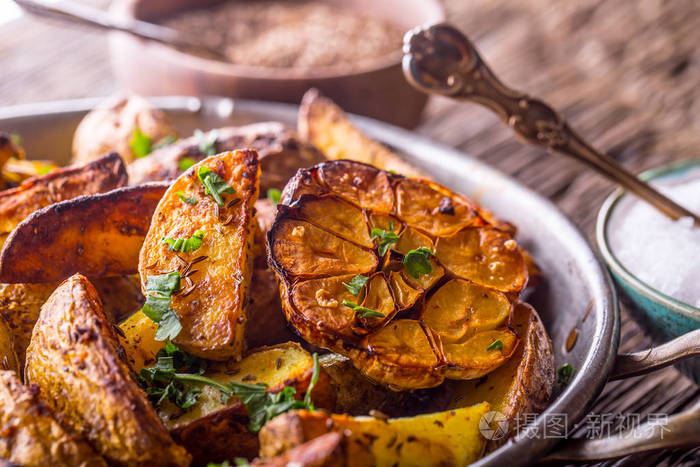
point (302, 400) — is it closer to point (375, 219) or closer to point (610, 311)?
point (375, 219)

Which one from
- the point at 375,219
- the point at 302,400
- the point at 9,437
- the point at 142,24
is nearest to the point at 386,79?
the point at 142,24

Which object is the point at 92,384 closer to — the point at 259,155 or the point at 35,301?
the point at 35,301

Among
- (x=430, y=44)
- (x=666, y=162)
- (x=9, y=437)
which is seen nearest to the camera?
(x=9, y=437)

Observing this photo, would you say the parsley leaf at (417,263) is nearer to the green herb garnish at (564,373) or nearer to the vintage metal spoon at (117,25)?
the green herb garnish at (564,373)

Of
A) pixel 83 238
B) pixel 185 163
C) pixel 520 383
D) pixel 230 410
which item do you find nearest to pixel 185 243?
pixel 83 238

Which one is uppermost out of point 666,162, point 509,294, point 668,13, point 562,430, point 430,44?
point 430,44

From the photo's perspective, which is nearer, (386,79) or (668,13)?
(386,79)

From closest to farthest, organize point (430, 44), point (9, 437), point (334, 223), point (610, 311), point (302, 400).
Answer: point (9, 437)
point (302, 400)
point (334, 223)
point (610, 311)
point (430, 44)
